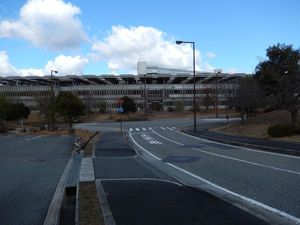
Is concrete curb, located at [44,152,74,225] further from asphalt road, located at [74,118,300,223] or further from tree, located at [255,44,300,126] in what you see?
tree, located at [255,44,300,126]

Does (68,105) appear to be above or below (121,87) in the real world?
below

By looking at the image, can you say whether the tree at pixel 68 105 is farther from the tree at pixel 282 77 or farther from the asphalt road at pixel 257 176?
the asphalt road at pixel 257 176

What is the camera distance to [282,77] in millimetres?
41156

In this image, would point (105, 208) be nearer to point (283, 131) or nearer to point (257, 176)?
point (257, 176)

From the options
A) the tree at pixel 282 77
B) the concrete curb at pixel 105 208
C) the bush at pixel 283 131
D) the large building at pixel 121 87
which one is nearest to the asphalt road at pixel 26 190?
the concrete curb at pixel 105 208

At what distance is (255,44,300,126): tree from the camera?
38.7 meters

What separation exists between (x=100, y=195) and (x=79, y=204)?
1.21 metres

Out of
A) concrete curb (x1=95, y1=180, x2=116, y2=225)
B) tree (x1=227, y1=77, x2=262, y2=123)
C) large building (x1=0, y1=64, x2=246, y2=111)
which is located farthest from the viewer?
large building (x1=0, y1=64, x2=246, y2=111)

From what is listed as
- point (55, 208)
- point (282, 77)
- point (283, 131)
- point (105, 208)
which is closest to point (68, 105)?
point (282, 77)

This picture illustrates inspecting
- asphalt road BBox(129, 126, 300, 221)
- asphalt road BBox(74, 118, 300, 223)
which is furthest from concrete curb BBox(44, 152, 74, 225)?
asphalt road BBox(129, 126, 300, 221)

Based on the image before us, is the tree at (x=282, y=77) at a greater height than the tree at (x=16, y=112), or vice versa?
the tree at (x=282, y=77)

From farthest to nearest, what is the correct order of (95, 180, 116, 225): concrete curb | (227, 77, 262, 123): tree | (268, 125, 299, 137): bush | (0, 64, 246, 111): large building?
(0, 64, 246, 111): large building → (227, 77, 262, 123): tree → (268, 125, 299, 137): bush → (95, 180, 116, 225): concrete curb

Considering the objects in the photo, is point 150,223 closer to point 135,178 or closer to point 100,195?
point 100,195

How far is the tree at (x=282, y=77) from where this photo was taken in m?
38.7
